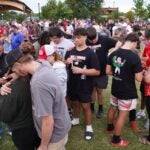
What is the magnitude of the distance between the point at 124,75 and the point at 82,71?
0.64 meters

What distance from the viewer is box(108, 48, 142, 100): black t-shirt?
14.1ft

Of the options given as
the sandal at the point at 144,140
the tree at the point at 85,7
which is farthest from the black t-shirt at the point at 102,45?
the tree at the point at 85,7

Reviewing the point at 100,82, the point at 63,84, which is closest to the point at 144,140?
the point at 100,82

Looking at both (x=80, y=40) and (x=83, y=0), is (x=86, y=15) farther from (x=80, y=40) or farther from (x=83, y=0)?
(x=80, y=40)

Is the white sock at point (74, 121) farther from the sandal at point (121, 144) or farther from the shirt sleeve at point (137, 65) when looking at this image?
the shirt sleeve at point (137, 65)

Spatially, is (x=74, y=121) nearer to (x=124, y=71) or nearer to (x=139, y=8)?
(x=124, y=71)

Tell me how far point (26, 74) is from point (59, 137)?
0.66m

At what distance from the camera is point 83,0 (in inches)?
2404

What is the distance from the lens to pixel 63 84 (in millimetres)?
4270

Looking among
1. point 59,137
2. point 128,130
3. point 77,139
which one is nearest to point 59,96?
point 59,137

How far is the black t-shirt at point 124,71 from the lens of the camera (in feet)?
14.1

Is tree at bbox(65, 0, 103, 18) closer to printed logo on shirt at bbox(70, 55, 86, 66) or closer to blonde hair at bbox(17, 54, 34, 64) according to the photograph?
printed logo on shirt at bbox(70, 55, 86, 66)

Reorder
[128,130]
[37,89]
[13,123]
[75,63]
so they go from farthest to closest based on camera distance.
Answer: [128,130]
[75,63]
[13,123]
[37,89]

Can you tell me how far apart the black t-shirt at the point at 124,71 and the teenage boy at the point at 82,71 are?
33 cm
